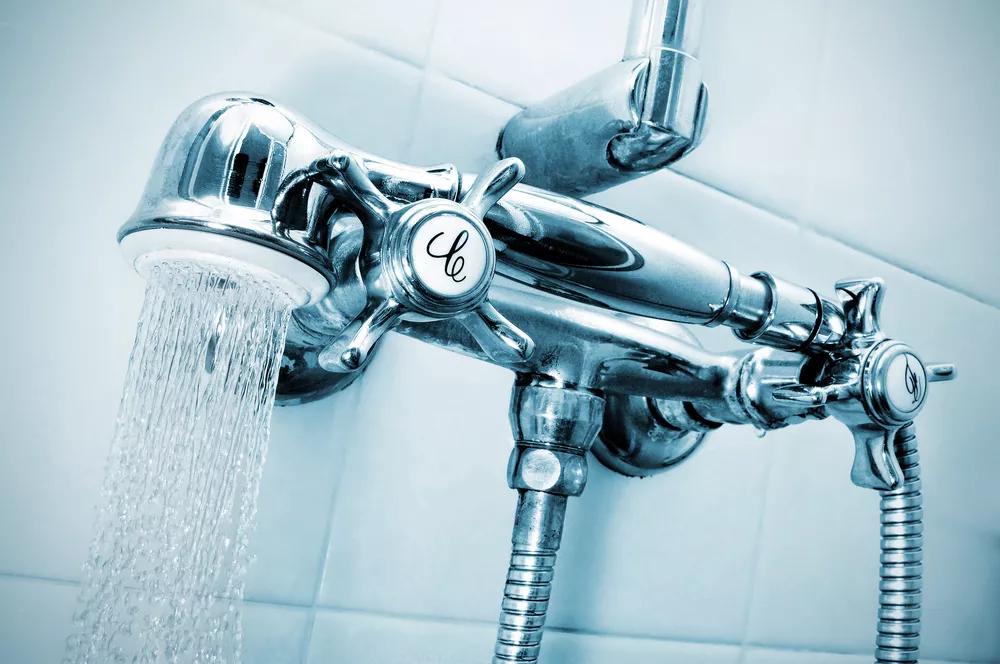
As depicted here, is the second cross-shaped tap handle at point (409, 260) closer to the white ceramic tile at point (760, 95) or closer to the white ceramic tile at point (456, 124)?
the white ceramic tile at point (456, 124)

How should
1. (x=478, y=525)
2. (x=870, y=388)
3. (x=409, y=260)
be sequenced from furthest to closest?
(x=478, y=525)
(x=870, y=388)
(x=409, y=260)

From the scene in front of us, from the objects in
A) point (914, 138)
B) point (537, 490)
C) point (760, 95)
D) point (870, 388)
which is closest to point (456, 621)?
point (537, 490)

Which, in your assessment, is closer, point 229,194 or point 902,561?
point 229,194

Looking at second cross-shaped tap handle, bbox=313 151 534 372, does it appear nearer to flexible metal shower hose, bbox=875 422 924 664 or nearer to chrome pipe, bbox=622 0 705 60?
chrome pipe, bbox=622 0 705 60

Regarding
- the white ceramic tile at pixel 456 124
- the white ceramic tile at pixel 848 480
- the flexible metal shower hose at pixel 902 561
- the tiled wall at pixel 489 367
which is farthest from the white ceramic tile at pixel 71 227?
the flexible metal shower hose at pixel 902 561

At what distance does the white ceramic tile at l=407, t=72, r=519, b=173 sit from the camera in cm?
44

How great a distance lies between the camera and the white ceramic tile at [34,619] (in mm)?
346

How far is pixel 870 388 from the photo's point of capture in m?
0.36

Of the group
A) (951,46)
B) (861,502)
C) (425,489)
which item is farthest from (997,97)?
(425,489)

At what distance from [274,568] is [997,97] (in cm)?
69

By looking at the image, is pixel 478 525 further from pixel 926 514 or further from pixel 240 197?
pixel 926 514

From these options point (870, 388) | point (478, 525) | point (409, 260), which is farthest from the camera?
point (478, 525)

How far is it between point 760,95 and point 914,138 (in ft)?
0.56

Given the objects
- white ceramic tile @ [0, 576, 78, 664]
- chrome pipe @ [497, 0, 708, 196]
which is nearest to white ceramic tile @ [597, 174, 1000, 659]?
chrome pipe @ [497, 0, 708, 196]
